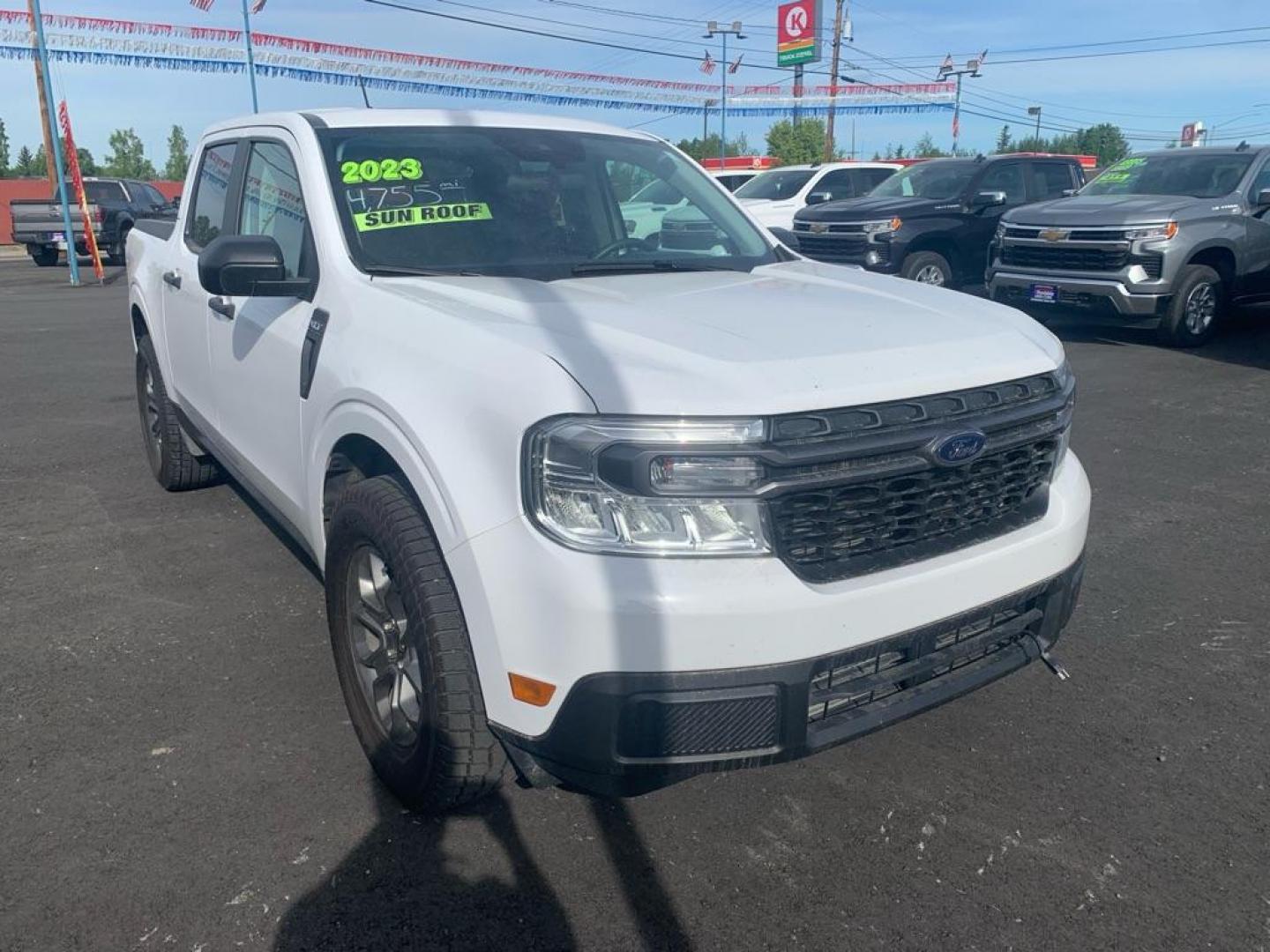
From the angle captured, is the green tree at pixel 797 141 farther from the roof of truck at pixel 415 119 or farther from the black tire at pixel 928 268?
the roof of truck at pixel 415 119

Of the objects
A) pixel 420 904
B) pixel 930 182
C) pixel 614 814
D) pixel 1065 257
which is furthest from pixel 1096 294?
pixel 420 904

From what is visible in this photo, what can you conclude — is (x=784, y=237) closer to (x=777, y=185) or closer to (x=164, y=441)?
(x=164, y=441)

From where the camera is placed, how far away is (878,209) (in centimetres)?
1249

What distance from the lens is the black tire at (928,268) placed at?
12406 millimetres

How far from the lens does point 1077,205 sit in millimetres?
10312

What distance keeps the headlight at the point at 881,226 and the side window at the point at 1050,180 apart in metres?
2.56

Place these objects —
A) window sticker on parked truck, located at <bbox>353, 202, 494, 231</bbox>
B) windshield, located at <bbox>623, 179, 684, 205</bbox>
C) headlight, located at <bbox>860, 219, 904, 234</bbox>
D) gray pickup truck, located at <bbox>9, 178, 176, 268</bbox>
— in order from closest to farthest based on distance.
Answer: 1. window sticker on parked truck, located at <bbox>353, 202, 494, 231</bbox>
2. windshield, located at <bbox>623, 179, 684, 205</bbox>
3. headlight, located at <bbox>860, 219, 904, 234</bbox>
4. gray pickup truck, located at <bbox>9, 178, 176, 268</bbox>

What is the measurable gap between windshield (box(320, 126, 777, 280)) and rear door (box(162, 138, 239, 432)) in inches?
43.7

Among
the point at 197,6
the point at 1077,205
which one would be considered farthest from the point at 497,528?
the point at 197,6

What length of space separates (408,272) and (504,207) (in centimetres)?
56

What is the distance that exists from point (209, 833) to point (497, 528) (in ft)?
4.03

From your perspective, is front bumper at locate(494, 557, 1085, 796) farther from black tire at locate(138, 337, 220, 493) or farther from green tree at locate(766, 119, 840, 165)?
green tree at locate(766, 119, 840, 165)

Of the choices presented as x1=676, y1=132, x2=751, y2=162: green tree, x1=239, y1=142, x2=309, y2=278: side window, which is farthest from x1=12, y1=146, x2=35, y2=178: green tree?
x1=239, y1=142, x2=309, y2=278: side window

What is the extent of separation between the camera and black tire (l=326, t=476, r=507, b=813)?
2.41m
